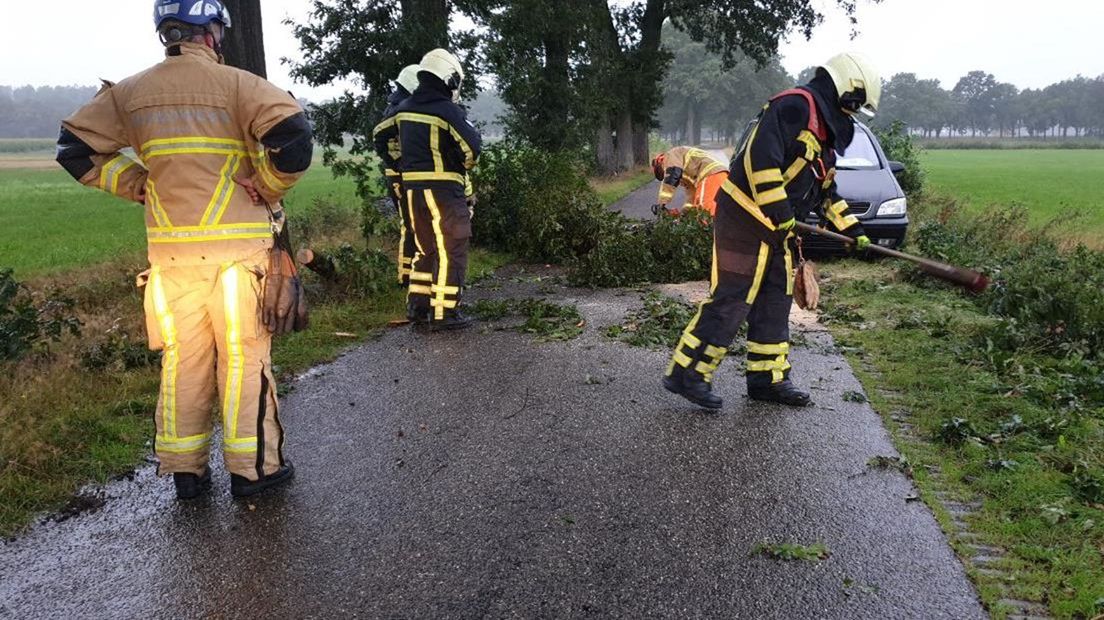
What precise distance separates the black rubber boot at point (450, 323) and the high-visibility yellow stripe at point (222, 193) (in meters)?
3.43

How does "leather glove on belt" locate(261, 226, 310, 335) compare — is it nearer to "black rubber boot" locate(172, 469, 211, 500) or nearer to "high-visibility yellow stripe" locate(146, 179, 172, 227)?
"high-visibility yellow stripe" locate(146, 179, 172, 227)

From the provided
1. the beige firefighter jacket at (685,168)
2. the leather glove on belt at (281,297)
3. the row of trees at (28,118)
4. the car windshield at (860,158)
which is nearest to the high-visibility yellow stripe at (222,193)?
the leather glove on belt at (281,297)

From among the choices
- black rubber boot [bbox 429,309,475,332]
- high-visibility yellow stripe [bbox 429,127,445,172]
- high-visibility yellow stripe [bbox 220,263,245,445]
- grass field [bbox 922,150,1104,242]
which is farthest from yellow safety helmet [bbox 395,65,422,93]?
grass field [bbox 922,150,1104,242]

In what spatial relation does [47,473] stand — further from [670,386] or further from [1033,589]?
[1033,589]

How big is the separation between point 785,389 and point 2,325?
506cm

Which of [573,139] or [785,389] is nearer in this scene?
[785,389]

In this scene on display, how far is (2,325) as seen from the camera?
197 inches

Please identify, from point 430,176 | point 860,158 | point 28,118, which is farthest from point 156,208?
point 28,118

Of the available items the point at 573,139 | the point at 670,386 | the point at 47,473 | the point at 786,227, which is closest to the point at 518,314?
the point at 670,386

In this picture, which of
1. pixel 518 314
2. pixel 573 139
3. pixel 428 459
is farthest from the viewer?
pixel 573 139

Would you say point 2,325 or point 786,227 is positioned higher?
point 786,227

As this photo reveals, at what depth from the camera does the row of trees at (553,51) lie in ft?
35.3

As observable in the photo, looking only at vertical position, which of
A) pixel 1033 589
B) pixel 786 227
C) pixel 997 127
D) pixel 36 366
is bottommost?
pixel 1033 589

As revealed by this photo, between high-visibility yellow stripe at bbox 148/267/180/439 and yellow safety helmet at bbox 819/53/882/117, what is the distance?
3817 millimetres
